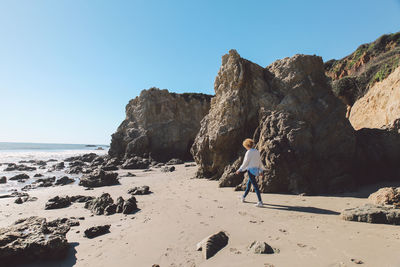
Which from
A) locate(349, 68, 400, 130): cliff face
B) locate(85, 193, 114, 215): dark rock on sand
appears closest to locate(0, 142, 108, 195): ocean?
locate(85, 193, 114, 215): dark rock on sand

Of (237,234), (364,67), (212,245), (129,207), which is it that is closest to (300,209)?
(237,234)

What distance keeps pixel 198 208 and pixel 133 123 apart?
87.6 feet

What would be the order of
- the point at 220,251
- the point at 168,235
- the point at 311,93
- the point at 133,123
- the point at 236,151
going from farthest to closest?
the point at 133,123
the point at 236,151
the point at 311,93
the point at 168,235
the point at 220,251

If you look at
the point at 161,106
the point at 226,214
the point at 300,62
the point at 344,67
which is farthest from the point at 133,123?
the point at 344,67

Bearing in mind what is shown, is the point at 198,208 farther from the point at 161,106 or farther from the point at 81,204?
the point at 161,106

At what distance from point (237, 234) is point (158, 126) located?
85.6 feet

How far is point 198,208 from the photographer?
223 inches

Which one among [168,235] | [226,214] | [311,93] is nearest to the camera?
[168,235]

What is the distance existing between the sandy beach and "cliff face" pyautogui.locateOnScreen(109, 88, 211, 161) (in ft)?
68.1

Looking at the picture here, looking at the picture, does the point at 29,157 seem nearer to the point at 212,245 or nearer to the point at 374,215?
the point at 212,245

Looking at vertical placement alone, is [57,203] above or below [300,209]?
below

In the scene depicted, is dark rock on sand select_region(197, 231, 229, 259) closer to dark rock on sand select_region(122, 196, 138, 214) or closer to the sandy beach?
the sandy beach

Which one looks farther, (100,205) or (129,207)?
(100,205)

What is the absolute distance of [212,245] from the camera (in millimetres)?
3287
